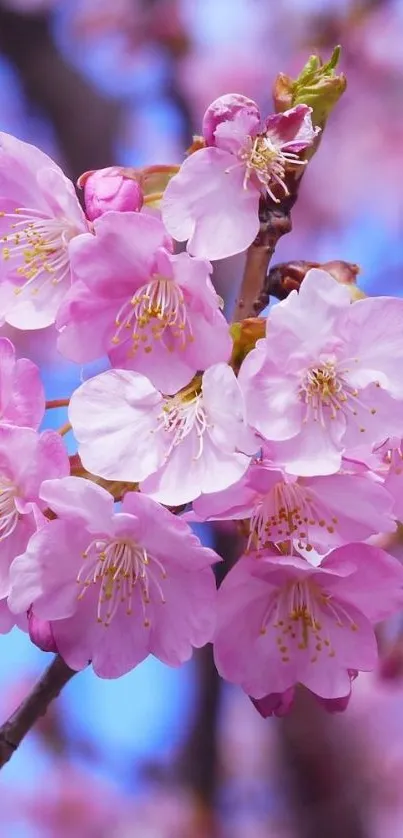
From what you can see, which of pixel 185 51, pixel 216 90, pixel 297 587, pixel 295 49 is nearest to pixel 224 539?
pixel 297 587

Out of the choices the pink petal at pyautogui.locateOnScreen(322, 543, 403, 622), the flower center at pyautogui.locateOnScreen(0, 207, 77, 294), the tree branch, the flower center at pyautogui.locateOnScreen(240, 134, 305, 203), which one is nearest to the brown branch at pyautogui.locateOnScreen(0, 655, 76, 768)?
the pink petal at pyautogui.locateOnScreen(322, 543, 403, 622)

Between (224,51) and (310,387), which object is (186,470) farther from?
(224,51)

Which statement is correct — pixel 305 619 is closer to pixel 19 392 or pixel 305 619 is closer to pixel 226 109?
pixel 19 392

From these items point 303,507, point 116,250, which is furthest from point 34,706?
point 116,250

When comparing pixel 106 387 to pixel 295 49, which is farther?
pixel 295 49

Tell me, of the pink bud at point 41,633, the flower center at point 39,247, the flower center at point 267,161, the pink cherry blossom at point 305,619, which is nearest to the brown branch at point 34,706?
the pink bud at point 41,633

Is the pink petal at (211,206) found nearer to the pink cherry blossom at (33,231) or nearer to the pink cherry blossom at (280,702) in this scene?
the pink cherry blossom at (33,231)
